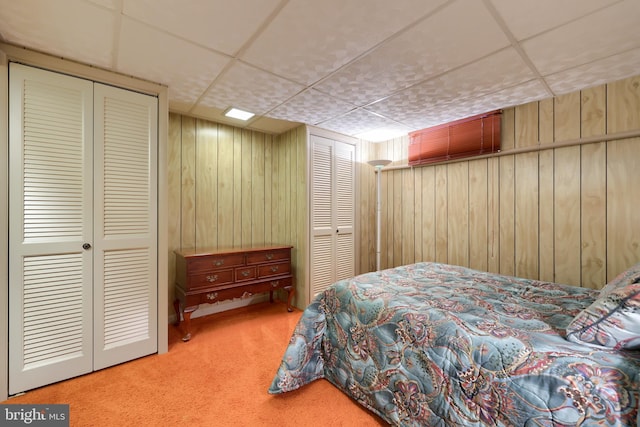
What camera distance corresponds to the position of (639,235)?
2.04 metres

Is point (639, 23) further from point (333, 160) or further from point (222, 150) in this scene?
point (222, 150)

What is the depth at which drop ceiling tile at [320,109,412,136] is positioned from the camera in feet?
9.53

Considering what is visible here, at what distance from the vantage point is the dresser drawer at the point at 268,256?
2.95 m

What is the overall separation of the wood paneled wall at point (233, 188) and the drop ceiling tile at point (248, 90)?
0.64 meters

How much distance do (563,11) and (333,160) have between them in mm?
2407

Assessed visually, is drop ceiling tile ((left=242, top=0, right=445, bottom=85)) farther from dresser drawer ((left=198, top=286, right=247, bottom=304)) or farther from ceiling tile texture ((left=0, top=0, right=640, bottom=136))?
dresser drawer ((left=198, top=286, right=247, bottom=304))

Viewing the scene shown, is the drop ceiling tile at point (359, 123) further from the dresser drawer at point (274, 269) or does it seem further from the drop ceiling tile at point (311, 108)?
the dresser drawer at point (274, 269)

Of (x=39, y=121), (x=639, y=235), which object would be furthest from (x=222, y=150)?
(x=639, y=235)

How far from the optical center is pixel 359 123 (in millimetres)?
3156

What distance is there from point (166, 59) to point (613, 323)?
2.78 meters

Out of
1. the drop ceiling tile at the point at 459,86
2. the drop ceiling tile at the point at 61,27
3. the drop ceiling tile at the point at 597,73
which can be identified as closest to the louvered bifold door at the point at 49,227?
the drop ceiling tile at the point at 61,27

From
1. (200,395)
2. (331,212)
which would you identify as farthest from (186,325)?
(331,212)

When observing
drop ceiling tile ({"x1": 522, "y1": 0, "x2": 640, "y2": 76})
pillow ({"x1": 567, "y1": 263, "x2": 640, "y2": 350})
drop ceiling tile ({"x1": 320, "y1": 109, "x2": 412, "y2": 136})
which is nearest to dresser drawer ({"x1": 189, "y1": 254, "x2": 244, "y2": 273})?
drop ceiling tile ({"x1": 320, "y1": 109, "x2": 412, "y2": 136})

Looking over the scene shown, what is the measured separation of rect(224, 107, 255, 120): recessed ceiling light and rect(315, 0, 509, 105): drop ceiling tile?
1.00 meters
